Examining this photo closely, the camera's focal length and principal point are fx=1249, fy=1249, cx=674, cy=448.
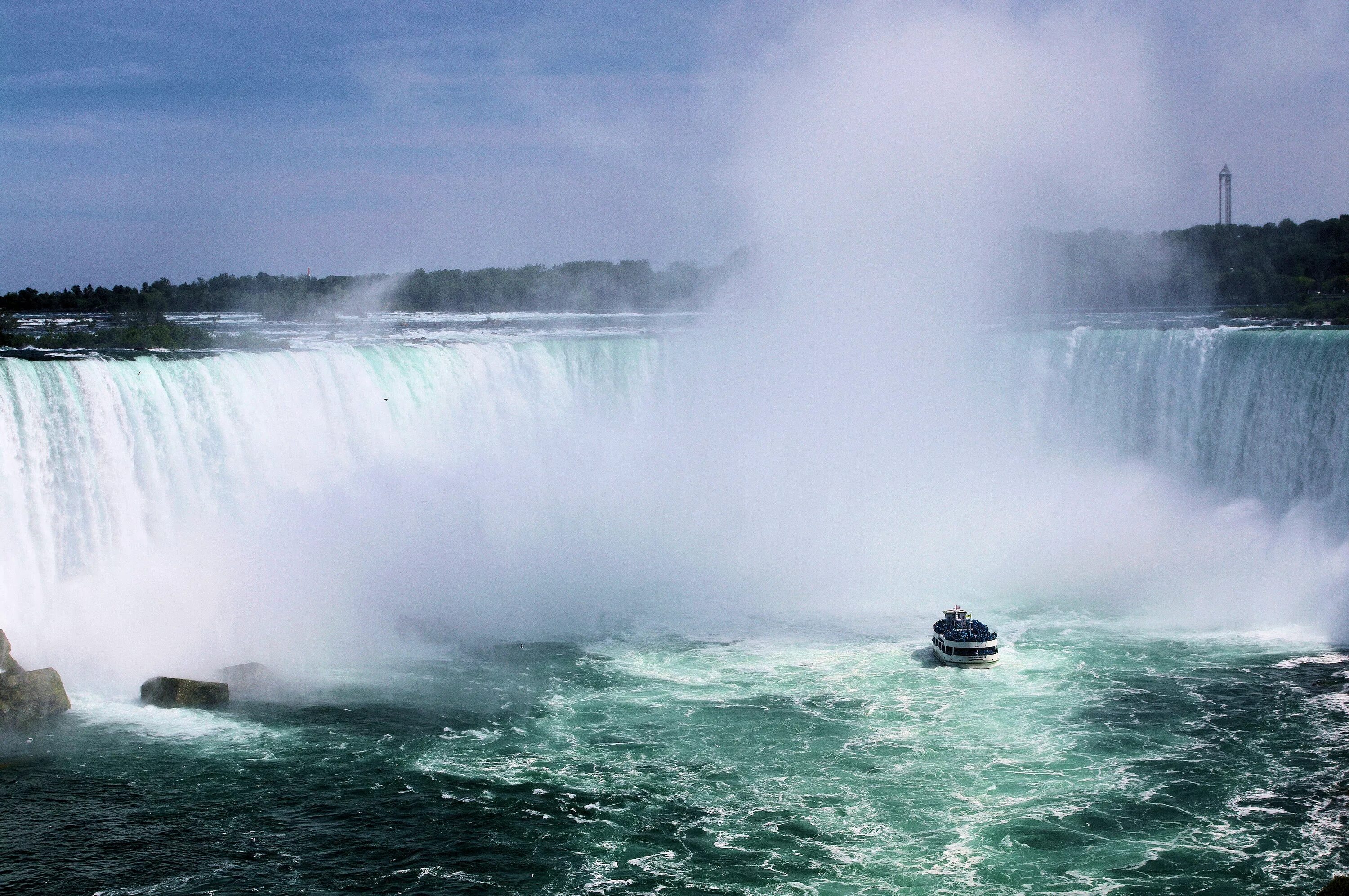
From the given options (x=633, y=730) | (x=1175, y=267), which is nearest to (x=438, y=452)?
(x=633, y=730)

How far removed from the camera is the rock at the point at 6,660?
1614cm

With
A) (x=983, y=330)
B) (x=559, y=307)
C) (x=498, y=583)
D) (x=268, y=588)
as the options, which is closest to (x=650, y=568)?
(x=498, y=583)

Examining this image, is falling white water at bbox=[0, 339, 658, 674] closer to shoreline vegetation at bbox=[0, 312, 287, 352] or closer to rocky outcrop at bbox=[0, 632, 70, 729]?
rocky outcrop at bbox=[0, 632, 70, 729]

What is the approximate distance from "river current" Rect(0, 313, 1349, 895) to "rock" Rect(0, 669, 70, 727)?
1.05 ft

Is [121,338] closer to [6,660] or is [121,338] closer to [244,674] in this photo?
[6,660]

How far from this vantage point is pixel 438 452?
90.9 ft

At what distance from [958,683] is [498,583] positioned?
996cm

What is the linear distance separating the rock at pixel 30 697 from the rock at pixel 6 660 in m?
0.15

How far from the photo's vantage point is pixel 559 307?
168ft

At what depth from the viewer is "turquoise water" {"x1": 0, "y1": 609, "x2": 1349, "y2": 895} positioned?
472 inches

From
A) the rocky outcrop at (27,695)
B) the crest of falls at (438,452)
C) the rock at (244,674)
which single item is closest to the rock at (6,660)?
the rocky outcrop at (27,695)

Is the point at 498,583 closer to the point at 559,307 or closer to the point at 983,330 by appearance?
the point at 983,330

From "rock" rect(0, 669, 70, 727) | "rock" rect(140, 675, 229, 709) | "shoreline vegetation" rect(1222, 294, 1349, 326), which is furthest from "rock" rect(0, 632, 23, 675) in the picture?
"shoreline vegetation" rect(1222, 294, 1349, 326)

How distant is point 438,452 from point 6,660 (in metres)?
12.1
